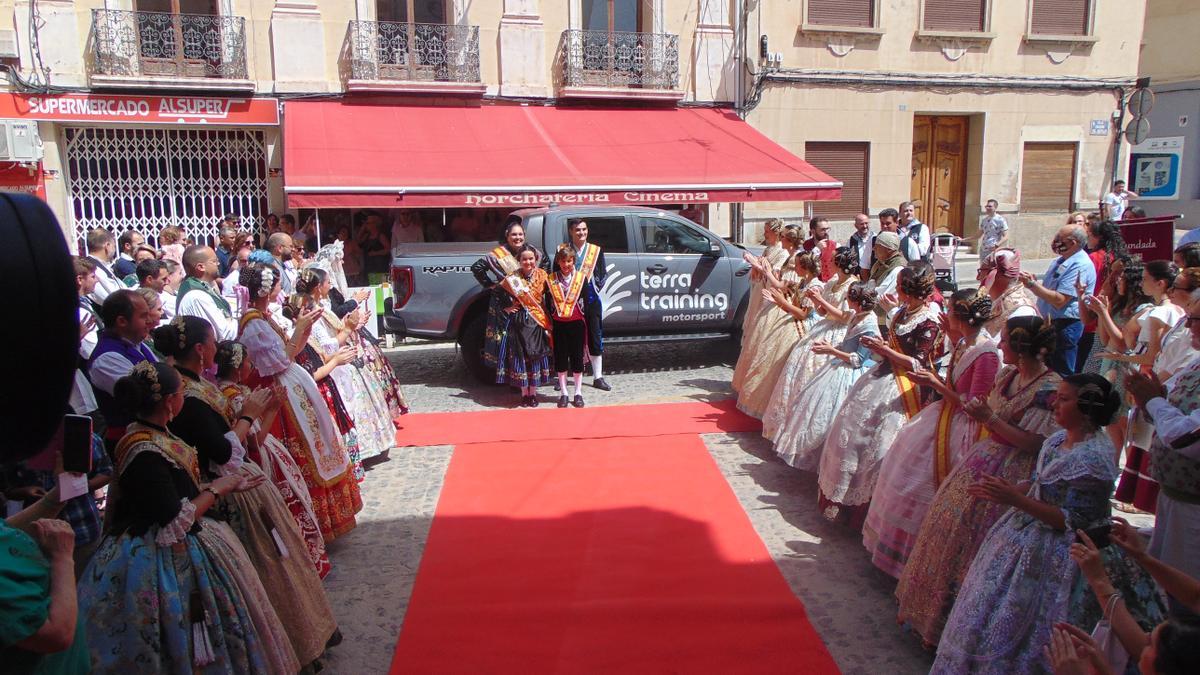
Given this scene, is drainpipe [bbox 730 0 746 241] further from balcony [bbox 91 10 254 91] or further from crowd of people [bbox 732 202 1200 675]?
crowd of people [bbox 732 202 1200 675]

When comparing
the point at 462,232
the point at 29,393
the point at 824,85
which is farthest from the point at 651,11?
the point at 29,393

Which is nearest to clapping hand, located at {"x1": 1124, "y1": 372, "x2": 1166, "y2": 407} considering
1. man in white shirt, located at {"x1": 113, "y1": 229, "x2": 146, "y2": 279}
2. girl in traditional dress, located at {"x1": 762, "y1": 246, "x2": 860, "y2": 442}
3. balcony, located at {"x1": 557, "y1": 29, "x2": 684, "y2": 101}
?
girl in traditional dress, located at {"x1": 762, "y1": 246, "x2": 860, "y2": 442}

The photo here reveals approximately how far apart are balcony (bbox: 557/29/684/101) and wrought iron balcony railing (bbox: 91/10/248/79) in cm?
503

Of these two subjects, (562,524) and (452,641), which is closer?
(452,641)

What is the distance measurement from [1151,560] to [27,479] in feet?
13.5

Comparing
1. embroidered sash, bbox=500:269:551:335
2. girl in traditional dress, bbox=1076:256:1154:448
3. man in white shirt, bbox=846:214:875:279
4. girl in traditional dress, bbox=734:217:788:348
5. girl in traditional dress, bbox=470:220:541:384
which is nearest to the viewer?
girl in traditional dress, bbox=1076:256:1154:448

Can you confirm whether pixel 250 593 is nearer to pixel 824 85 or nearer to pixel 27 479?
pixel 27 479

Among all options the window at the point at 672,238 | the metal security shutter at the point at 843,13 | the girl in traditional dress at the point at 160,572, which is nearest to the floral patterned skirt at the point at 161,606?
the girl in traditional dress at the point at 160,572

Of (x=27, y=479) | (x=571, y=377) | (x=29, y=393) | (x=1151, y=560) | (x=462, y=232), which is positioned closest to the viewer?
(x=29, y=393)

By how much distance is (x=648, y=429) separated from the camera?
7.06 meters

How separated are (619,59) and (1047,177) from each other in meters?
8.92

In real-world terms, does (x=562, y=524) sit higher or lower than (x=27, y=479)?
lower

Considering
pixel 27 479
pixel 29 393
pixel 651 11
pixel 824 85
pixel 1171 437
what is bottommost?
pixel 27 479

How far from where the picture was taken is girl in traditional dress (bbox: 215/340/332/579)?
380 centimetres
